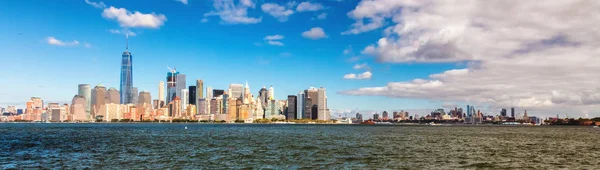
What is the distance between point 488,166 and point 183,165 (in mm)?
39776

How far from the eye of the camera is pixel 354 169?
5719 cm

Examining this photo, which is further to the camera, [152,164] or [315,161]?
[315,161]

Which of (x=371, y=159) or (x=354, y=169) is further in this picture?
(x=371, y=159)

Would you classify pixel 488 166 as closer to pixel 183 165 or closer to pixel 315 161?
pixel 315 161

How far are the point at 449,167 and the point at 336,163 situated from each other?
47.6 feet

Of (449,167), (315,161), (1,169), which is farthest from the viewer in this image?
(315,161)

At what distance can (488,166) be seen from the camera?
6200 cm

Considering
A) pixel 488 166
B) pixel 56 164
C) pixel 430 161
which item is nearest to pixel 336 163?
pixel 430 161

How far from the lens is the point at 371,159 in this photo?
228 feet

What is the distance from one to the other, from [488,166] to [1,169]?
197 feet

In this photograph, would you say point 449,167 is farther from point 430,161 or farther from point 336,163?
point 336,163

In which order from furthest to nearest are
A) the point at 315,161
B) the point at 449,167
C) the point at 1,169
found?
the point at 315,161 < the point at 449,167 < the point at 1,169

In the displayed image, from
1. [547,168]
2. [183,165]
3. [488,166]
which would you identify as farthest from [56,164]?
[547,168]

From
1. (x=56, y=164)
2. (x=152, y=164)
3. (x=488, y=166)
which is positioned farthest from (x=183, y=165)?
(x=488, y=166)
